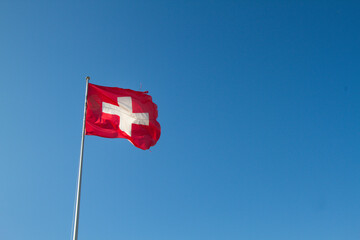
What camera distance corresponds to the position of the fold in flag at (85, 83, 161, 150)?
709 inches

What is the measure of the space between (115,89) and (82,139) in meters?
3.72

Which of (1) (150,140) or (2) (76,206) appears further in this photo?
(1) (150,140)

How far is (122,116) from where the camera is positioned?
1891cm

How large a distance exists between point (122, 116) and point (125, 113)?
242 mm

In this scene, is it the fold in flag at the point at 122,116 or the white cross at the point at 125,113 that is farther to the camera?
the white cross at the point at 125,113

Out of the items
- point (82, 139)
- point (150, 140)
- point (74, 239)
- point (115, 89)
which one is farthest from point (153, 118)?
point (74, 239)

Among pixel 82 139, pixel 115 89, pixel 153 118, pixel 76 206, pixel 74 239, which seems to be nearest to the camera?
pixel 74 239

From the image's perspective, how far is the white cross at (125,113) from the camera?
18656 mm

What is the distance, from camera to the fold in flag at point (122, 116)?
59.1 feet

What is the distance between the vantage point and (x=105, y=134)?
18.0 meters

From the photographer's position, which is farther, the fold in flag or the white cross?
the white cross

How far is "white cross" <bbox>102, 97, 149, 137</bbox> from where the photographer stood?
734 inches

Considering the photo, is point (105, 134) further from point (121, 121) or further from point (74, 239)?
point (74, 239)

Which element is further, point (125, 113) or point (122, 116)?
point (125, 113)
